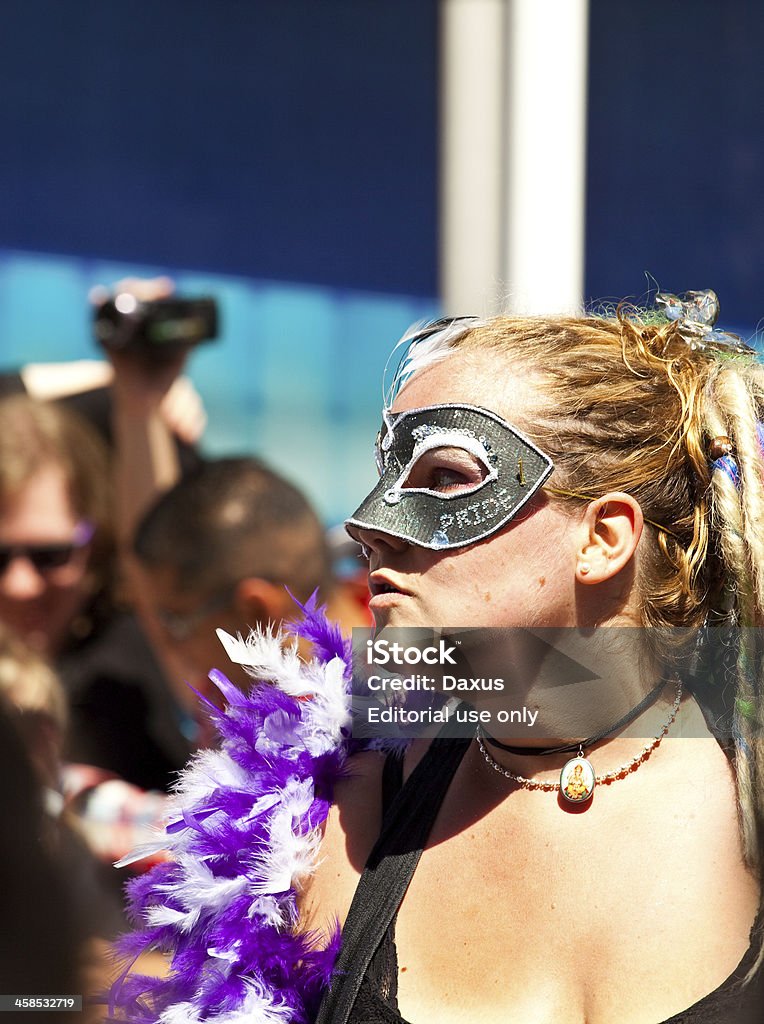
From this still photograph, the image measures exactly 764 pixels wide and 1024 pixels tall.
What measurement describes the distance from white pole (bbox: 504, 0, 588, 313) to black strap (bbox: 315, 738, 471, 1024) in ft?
5.52

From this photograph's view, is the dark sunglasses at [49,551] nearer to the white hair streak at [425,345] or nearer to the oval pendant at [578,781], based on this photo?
the white hair streak at [425,345]

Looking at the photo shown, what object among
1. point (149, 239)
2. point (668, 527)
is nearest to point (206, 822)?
point (668, 527)

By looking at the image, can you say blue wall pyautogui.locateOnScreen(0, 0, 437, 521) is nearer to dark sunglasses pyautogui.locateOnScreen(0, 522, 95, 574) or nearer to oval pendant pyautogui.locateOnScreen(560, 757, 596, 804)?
dark sunglasses pyautogui.locateOnScreen(0, 522, 95, 574)

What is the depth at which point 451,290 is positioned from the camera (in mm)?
2969

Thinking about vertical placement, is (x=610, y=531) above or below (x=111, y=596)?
above

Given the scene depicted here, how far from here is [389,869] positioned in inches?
46.8

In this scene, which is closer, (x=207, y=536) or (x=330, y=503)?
(x=207, y=536)

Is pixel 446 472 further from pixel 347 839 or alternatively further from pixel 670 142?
pixel 670 142

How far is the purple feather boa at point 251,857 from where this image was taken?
3.83ft

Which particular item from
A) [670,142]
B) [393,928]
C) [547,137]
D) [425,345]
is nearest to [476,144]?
[547,137]

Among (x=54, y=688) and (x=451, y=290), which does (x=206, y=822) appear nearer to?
(x=54, y=688)

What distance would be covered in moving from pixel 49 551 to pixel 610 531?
1764mm

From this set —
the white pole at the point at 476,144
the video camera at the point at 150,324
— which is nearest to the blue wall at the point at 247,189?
the video camera at the point at 150,324

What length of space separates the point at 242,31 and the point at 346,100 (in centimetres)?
38
